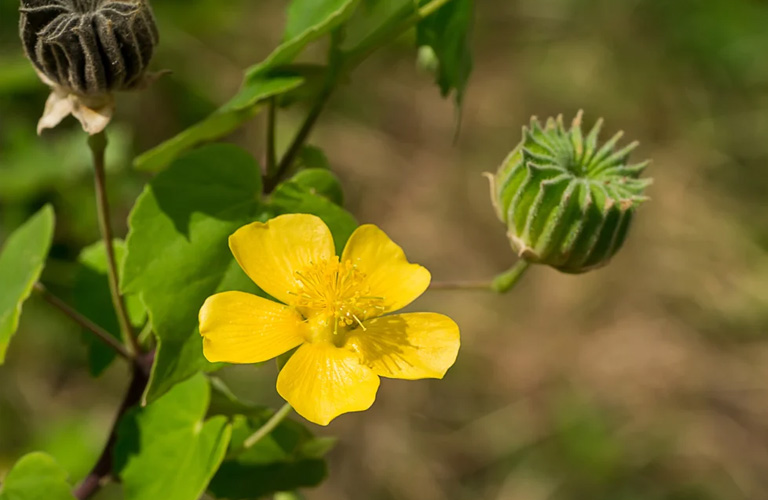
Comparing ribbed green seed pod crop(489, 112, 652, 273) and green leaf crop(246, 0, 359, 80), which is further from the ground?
green leaf crop(246, 0, 359, 80)

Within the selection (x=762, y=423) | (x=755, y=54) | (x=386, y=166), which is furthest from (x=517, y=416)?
(x=755, y=54)

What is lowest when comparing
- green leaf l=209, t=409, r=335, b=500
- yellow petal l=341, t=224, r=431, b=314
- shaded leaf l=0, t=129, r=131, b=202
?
shaded leaf l=0, t=129, r=131, b=202

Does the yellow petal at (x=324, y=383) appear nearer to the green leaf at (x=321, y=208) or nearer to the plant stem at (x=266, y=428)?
the plant stem at (x=266, y=428)

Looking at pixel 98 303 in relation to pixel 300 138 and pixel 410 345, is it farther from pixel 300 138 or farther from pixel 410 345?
pixel 410 345

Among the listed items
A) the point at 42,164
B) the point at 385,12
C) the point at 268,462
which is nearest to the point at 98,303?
the point at 268,462

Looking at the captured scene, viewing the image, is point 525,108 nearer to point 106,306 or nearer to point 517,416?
point 517,416

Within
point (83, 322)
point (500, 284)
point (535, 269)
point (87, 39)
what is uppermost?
point (87, 39)

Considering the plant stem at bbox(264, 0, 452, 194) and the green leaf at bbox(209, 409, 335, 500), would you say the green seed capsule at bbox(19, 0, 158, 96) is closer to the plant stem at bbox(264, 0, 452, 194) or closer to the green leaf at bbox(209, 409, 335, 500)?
the plant stem at bbox(264, 0, 452, 194)

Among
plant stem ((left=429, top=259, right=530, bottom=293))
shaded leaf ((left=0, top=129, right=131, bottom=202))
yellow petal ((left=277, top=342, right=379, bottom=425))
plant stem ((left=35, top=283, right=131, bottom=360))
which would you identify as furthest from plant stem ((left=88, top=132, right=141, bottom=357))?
shaded leaf ((left=0, top=129, right=131, bottom=202))
